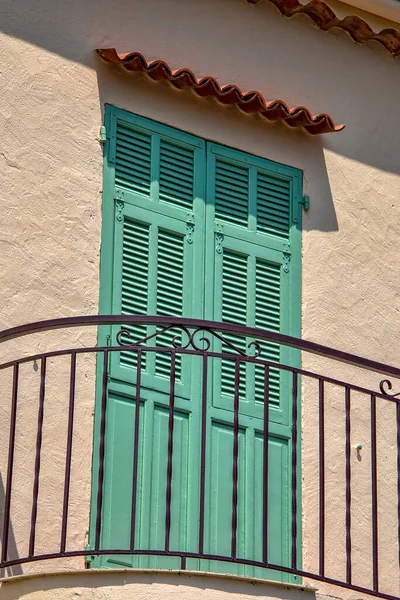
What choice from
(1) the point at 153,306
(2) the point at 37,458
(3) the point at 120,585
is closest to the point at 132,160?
(1) the point at 153,306

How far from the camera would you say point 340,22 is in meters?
10.9

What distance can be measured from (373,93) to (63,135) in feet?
7.84

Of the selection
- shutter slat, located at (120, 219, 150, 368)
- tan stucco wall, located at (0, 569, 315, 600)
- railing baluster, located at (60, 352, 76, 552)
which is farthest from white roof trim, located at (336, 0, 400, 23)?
tan stucco wall, located at (0, 569, 315, 600)

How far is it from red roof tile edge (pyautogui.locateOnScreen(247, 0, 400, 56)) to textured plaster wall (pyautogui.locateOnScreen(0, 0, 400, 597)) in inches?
2.5

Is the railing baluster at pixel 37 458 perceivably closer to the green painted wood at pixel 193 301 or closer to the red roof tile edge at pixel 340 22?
the green painted wood at pixel 193 301

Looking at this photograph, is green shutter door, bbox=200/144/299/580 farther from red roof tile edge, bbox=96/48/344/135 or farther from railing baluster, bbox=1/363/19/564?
railing baluster, bbox=1/363/19/564

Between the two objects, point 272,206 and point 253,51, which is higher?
point 253,51

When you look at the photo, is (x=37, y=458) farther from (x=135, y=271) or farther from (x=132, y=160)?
(x=132, y=160)

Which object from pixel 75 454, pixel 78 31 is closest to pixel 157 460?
pixel 75 454

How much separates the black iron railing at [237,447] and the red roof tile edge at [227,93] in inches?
56.4

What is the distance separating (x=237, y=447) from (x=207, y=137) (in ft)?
7.66

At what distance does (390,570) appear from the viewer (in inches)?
387

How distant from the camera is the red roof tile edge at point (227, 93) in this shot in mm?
9805

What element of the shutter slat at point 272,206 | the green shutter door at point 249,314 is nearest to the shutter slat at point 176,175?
the green shutter door at point 249,314
